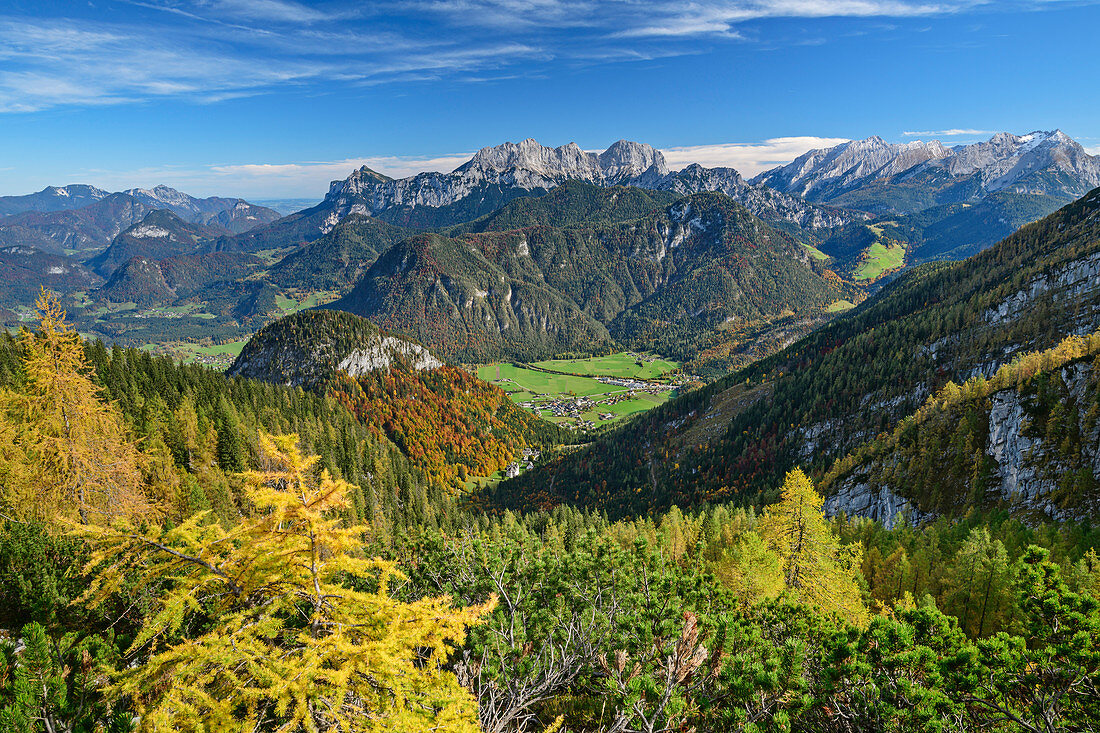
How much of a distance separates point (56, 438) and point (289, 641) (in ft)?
103

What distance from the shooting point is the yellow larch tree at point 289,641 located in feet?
37.1

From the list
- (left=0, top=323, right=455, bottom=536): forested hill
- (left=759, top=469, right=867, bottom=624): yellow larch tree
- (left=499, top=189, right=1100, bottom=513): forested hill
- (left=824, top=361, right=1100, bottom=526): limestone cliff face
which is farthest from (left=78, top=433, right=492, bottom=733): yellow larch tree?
(left=499, top=189, right=1100, bottom=513): forested hill

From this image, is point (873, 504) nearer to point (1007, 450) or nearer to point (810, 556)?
point (1007, 450)

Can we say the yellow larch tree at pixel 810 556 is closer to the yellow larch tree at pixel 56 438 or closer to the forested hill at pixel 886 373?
the yellow larch tree at pixel 56 438

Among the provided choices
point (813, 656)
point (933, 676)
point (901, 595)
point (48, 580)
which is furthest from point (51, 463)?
point (901, 595)

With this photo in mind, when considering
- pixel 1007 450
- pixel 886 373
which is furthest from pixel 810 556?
pixel 886 373

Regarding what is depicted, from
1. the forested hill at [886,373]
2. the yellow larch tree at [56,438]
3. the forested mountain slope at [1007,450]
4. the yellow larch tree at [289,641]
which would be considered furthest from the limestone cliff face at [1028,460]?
the yellow larch tree at [56,438]

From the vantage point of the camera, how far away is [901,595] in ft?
156

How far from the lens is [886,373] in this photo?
165500mm

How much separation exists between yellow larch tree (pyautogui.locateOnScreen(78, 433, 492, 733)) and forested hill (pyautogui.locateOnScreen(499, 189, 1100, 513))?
467 ft

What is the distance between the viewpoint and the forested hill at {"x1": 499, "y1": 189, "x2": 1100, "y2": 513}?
139125 millimetres

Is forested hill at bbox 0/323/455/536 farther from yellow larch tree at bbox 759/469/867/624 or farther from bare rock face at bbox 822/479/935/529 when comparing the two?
bare rock face at bbox 822/479/935/529

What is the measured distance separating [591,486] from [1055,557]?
149767 millimetres

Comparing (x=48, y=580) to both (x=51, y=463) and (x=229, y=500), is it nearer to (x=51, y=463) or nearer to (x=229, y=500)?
(x=51, y=463)
